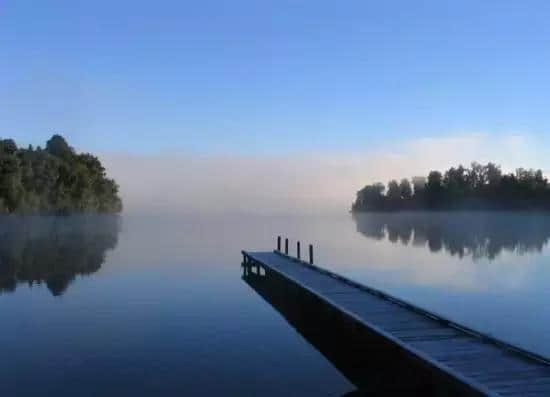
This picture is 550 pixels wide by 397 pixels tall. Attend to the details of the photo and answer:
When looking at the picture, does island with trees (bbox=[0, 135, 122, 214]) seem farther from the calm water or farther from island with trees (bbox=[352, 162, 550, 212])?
island with trees (bbox=[352, 162, 550, 212])

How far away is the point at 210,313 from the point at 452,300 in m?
8.16

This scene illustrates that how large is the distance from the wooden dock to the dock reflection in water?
0.06 metres

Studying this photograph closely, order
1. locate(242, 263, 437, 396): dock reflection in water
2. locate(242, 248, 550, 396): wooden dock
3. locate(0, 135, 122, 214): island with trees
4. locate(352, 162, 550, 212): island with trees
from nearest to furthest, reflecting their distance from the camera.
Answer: locate(242, 248, 550, 396): wooden dock < locate(242, 263, 437, 396): dock reflection in water < locate(0, 135, 122, 214): island with trees < locate(352, 162, 550, 212): island with trees

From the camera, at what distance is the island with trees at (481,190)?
106 m

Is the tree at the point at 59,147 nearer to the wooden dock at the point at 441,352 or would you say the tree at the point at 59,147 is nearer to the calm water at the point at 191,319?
the calm water at the point at 191,319

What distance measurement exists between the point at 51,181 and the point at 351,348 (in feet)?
232

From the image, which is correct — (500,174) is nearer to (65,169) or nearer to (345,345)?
(65,169)

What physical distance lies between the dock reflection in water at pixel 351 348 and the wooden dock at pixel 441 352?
0.06m

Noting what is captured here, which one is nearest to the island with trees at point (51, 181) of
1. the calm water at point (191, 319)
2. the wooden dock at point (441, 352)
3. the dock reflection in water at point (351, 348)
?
the calm water at point (191, 319)

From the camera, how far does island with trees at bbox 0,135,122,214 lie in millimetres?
64500

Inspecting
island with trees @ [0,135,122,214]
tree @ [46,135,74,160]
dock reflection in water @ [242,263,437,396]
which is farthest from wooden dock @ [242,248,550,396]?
tree @ [46,135,74,160]

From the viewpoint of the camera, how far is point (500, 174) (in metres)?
117

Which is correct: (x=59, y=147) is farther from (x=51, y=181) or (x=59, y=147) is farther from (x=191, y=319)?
(x=191, y=319)

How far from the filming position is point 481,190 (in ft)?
384
